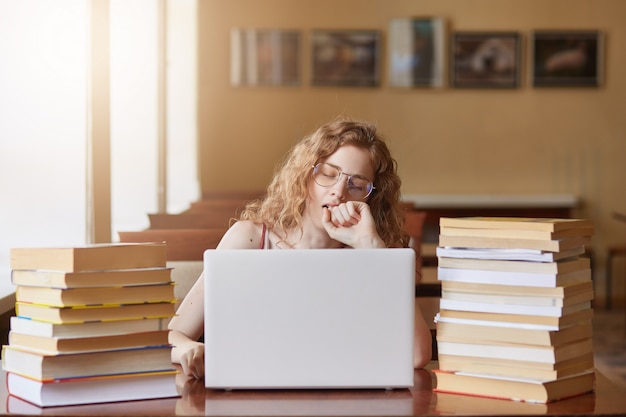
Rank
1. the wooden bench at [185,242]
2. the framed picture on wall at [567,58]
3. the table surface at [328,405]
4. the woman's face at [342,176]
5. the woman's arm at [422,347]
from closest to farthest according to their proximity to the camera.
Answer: the table surface at [328,405] → the woman's arm at [422,347] → the woman's face at [342,176] → the wooden bench at [185,242] → the framed picture on wall at [567,58]

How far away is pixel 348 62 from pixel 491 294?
7638 mm

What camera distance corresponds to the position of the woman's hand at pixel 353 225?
2.08m

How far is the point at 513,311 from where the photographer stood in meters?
1.58

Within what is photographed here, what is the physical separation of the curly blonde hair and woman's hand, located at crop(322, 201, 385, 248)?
15cm

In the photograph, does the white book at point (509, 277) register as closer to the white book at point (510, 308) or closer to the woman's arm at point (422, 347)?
the white book at point (510, 308)

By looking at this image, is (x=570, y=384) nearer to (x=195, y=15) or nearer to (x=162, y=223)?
(x=162, y=223)

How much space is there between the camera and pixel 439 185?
29.7 ft

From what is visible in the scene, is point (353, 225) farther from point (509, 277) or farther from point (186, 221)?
point (186, 221)

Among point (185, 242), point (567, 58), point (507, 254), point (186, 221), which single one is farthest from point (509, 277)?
point (567, 58)

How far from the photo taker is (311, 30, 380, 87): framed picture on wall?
9055 millimetres

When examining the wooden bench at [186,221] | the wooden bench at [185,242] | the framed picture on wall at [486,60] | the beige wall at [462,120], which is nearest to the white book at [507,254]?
the wooden bench at [185,242]

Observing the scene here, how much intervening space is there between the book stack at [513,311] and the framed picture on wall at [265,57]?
758cm

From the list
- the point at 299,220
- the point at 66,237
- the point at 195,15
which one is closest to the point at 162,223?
the point at 66,237

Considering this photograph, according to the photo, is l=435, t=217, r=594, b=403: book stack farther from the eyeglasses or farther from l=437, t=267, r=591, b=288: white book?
the eyeglasses
